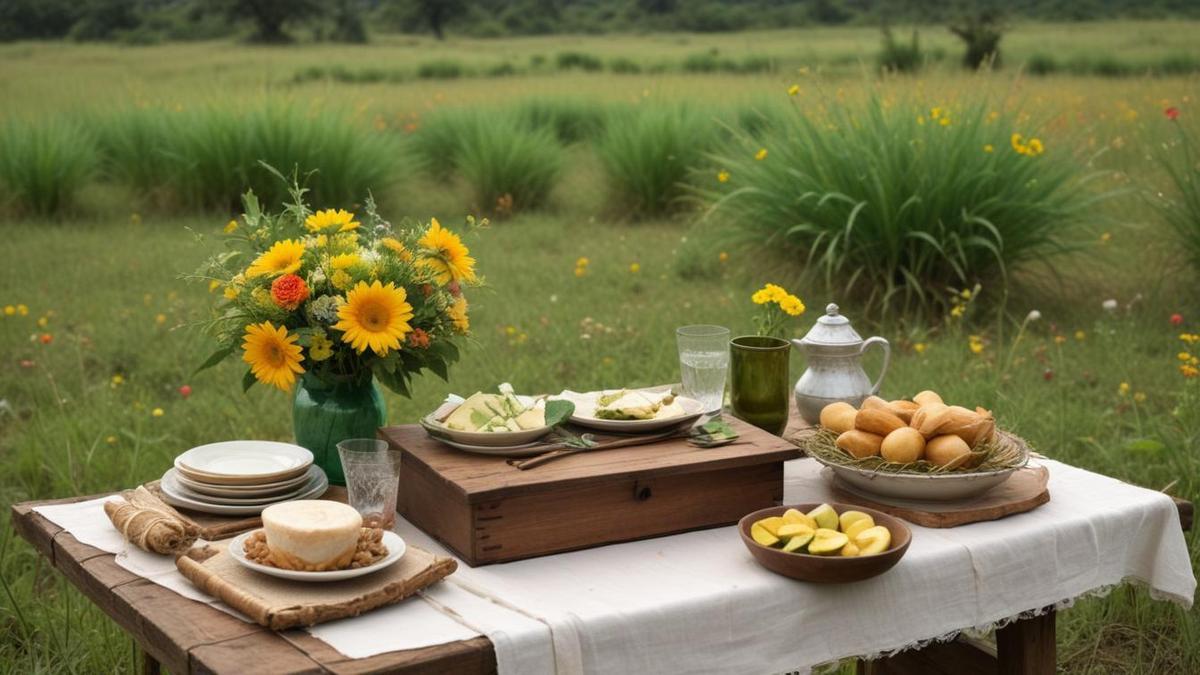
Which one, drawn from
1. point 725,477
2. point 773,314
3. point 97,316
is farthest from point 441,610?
point 97,316

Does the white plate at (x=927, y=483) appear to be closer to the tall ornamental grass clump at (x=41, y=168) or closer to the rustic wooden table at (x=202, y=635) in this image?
the rustic wooden table at (x=202, y=635)

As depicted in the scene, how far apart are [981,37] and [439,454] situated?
62.2 feet

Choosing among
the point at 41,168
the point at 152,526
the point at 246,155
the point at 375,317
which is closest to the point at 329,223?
the point at 375,317

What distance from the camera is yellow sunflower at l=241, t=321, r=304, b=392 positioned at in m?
2.05

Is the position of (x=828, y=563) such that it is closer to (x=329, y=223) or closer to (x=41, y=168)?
(x=329, y=223)

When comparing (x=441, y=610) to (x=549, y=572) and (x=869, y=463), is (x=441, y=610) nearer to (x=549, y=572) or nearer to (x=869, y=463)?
(x=549, y=572)

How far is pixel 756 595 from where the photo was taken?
1797 millimetres

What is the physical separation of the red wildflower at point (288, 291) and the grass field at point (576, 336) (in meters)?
0.32

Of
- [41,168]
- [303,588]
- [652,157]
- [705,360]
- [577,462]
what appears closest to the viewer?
[303,588]

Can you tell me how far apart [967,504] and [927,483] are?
3.7 inches

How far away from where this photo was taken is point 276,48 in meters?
26.8

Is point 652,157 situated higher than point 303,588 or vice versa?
point 303,588

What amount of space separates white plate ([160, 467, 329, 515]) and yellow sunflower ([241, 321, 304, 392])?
0.59 feet

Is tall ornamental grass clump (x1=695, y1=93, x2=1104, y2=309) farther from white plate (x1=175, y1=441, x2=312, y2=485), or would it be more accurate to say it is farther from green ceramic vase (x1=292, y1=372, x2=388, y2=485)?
white plate (x1=175, y1=441, x2=312, y2=485)
